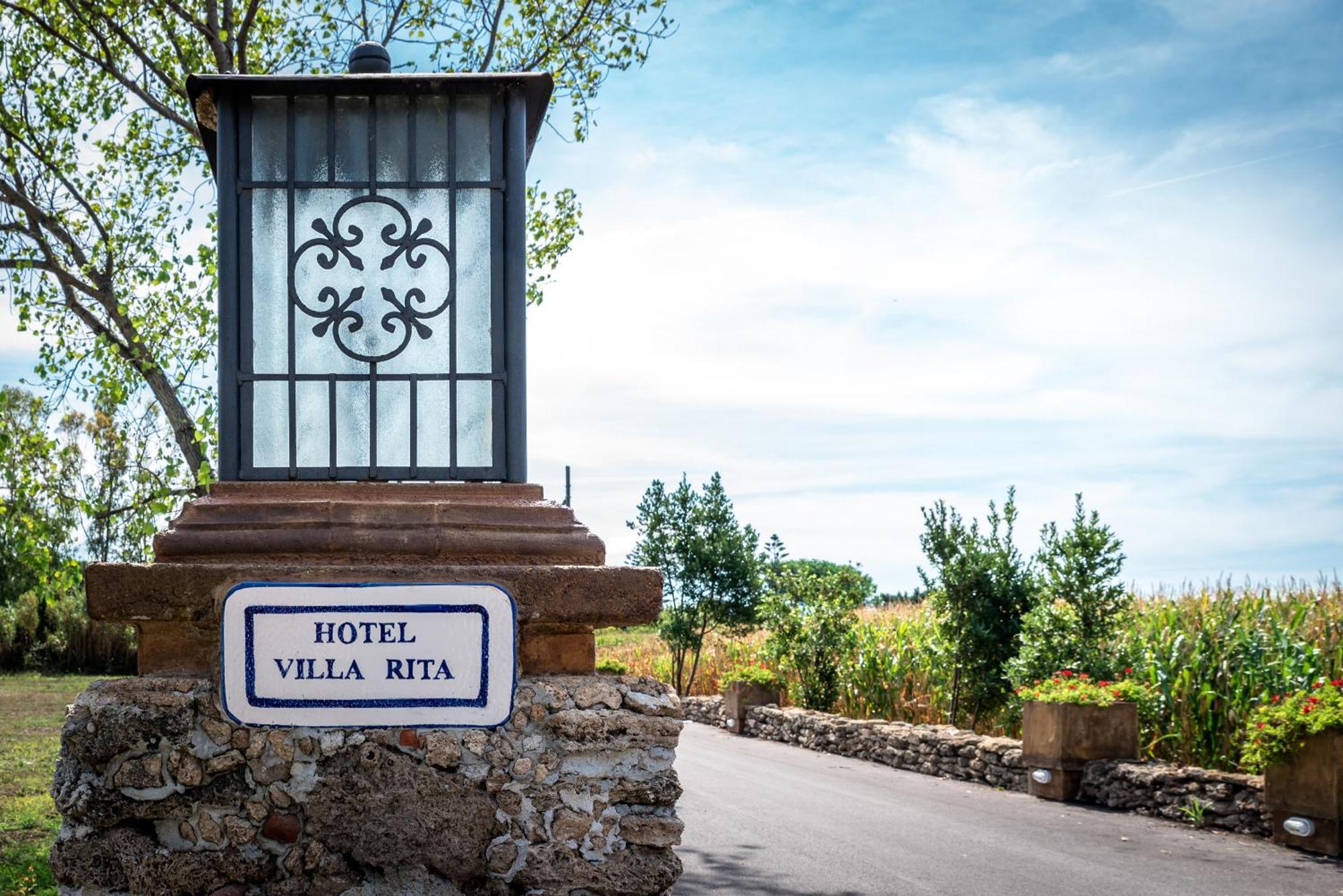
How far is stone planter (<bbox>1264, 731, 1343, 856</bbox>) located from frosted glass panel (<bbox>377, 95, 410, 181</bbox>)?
8.28m

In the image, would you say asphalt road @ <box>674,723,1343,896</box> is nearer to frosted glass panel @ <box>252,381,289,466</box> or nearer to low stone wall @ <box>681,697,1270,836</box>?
low stone wall @ <box>681,697,1270,836</box>

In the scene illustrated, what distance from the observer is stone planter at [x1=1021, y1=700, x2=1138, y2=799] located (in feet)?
37.4

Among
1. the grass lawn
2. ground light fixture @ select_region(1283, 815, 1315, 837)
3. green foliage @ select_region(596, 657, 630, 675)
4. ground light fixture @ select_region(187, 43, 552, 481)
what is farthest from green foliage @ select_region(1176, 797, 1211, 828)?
green foliage @ select_region(596, 657, 630, 675)

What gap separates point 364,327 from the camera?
3.31 m

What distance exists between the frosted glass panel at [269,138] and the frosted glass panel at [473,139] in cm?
49

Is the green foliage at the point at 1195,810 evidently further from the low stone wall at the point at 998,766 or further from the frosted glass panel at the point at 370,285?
the frosted glass panel at the point at 370,285

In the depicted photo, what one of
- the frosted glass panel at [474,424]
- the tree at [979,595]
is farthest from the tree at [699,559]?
the frosted glass panel at [474,424]

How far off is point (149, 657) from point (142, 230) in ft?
33.9

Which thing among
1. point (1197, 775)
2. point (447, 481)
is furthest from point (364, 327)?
point (1197, 775)

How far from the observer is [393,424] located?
3.28m

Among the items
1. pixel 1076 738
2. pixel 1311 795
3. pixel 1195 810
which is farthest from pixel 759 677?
pixel 1311 795

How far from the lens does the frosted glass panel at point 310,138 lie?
3328 millimetres

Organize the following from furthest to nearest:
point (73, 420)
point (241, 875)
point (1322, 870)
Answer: point (73, 420), point (1322, 870), point (241, 875)

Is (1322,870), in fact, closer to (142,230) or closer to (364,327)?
(364,327)
